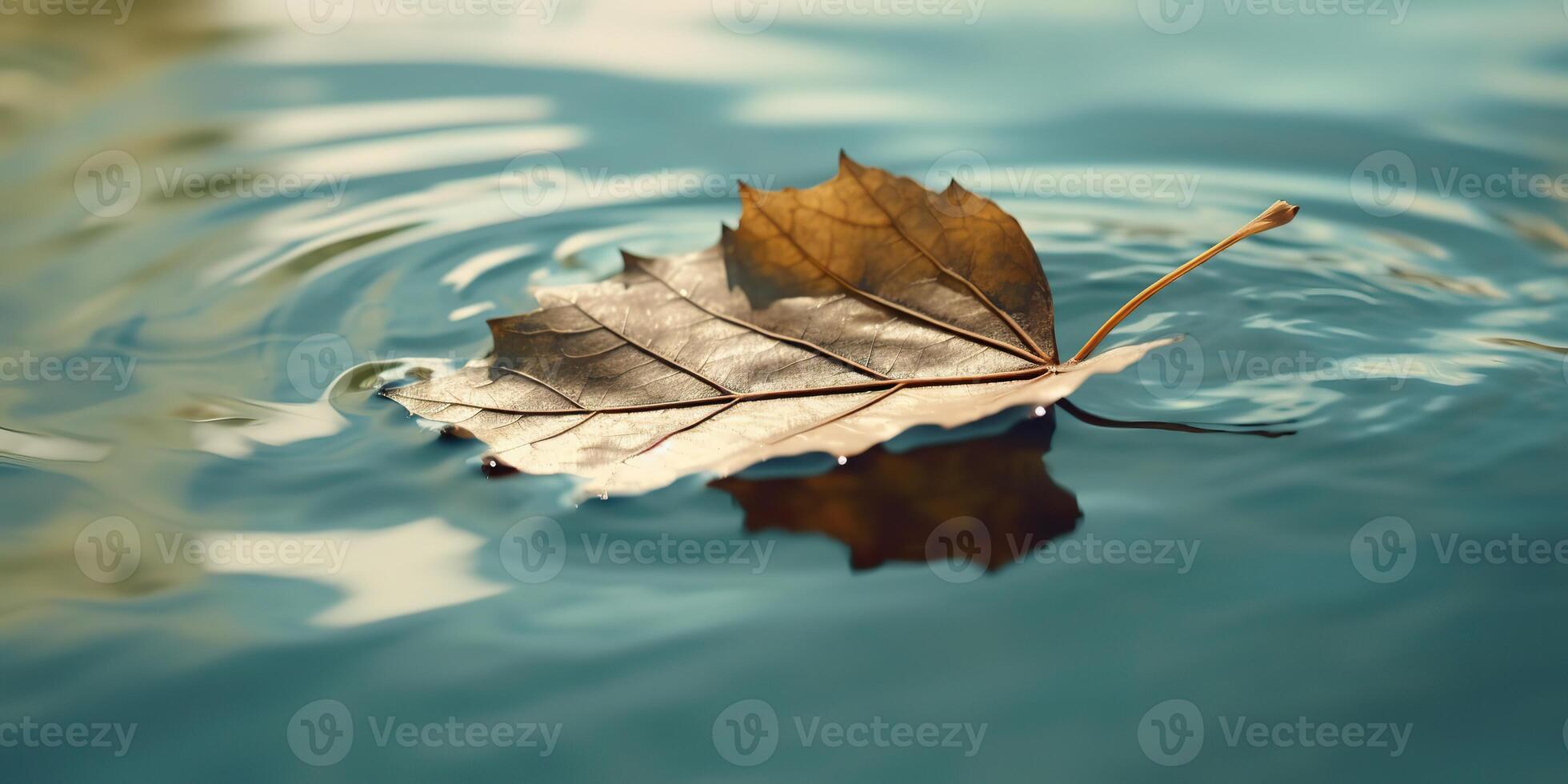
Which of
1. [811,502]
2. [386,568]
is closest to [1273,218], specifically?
[811,502]

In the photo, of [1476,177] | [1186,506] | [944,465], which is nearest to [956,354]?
[944,465]

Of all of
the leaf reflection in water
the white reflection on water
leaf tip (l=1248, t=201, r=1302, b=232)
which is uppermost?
leaf tip (l=1248, t=201, r=1302, b=232)

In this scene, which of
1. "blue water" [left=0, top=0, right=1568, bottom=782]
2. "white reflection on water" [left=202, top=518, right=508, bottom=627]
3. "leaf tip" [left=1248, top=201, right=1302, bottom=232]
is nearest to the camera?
"blue water" [left=0, top=0, right=1568, bottom=782]

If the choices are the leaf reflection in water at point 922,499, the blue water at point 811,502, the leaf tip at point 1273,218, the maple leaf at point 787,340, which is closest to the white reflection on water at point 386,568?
the blue water at point 811,502

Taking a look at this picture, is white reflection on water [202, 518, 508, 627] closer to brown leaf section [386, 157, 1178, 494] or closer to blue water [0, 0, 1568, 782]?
blue water [0, 0, 1568, 782]

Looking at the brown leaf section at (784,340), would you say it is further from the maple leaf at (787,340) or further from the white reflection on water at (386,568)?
the white reflection on water at (386,568)

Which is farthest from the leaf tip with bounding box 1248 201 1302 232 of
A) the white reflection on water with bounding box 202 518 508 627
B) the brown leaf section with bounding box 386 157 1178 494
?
the white reflection on water with bounding box 202 518 508 627

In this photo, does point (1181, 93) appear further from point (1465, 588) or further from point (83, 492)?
point (83, 492)

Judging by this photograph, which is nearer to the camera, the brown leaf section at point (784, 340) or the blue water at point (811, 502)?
the blue water at point (811, 502)
